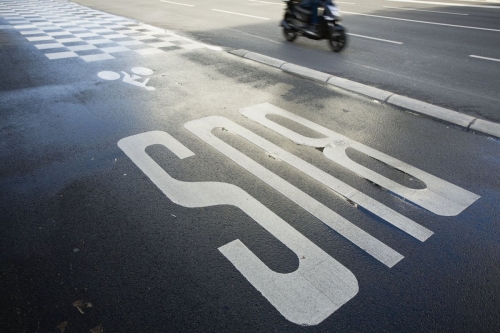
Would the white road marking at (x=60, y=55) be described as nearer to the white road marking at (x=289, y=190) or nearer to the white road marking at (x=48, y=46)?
the white road marking at (x=48, y=46)

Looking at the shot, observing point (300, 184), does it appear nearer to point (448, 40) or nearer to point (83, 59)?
point (83, 59)

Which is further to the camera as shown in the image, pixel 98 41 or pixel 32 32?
pixel 32 32

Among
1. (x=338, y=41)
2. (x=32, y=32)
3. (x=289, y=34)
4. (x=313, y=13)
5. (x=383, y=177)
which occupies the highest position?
(x=313, y=13)

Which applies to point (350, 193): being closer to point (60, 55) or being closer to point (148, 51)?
point (148, 51)

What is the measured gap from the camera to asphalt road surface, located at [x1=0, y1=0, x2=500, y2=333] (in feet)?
8.18

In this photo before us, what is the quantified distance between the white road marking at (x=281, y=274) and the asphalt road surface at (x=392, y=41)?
4082 mm

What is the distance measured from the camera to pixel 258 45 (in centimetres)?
993

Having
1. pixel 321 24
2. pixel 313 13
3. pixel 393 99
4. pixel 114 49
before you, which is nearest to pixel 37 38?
pixel 114 49

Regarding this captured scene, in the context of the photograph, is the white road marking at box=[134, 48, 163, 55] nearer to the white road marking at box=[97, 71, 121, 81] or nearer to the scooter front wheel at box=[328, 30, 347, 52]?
the white road marking at box=[97, 71, 121, 81]

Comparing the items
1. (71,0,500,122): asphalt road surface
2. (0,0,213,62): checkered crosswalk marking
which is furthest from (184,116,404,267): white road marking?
(0,0,213,62): checkered crosswalk marking

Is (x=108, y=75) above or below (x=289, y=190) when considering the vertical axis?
below

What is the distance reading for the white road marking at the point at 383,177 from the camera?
3564 millimetres

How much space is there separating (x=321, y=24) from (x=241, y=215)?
7525 millimetres

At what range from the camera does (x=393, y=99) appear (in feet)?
19.8
